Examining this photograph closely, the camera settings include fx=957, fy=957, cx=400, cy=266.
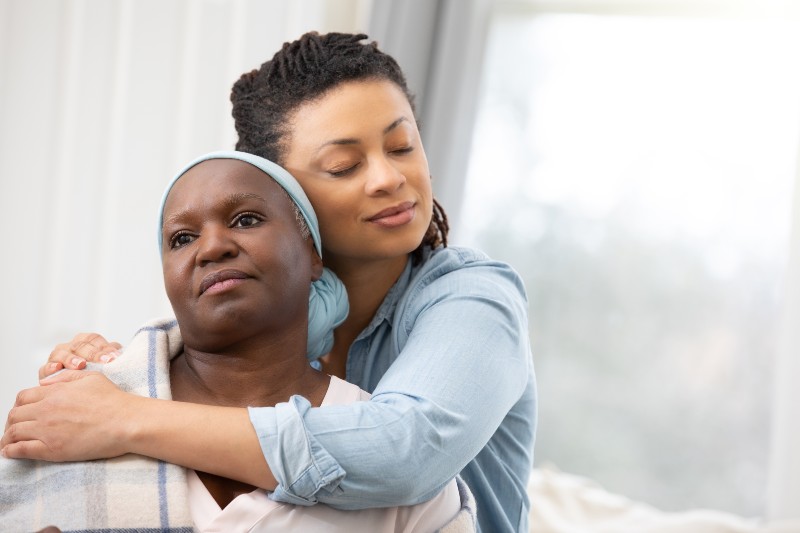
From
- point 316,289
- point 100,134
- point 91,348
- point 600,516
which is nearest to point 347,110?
point 316,289

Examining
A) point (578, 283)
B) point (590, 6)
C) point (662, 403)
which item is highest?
point (590, 6)

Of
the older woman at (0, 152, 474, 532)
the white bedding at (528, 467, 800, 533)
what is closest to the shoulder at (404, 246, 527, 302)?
the older woman at (0, 152, 474, 532)

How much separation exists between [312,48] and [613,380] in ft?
6.82

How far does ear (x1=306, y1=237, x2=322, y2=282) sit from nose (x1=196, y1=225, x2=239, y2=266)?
8.4 inches

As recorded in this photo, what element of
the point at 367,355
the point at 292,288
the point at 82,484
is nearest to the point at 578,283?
the point at 367,355

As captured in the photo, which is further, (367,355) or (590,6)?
(590,6)

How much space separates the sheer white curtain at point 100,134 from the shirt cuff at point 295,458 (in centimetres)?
163

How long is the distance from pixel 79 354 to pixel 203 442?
369mm

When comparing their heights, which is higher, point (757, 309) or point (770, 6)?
point (770, 6)

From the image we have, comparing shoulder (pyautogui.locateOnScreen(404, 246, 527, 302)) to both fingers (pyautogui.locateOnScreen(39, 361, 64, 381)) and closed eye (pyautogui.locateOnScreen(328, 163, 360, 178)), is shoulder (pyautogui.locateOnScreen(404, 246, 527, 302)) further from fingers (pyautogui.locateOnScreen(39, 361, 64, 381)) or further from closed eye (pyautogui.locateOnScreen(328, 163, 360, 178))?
fingers (pyautogui.locateOnScreen(39, 361, 64, 381))

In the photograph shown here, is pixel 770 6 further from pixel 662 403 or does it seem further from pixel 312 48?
pixel 312 48

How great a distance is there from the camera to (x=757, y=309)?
3152 mm

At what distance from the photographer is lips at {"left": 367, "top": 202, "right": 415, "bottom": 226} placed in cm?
161

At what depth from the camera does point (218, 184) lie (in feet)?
4.56
